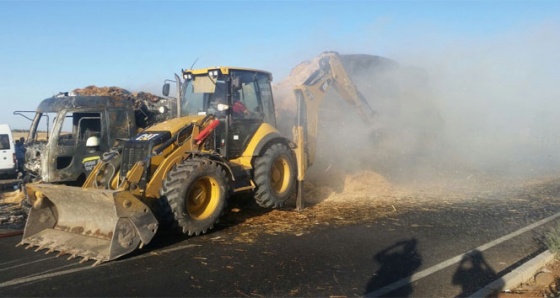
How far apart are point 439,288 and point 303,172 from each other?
479cm

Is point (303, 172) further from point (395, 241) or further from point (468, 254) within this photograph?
point (468, 254)

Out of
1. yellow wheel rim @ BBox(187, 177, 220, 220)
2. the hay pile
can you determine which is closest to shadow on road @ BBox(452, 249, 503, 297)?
yellow wheel rim @ BBox(187, 177, 220, 220)

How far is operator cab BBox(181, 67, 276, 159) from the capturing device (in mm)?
8352

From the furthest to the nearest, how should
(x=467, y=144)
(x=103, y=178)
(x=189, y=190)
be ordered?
1. (x=467, y=144)
2. (x=103, y=178)
3. (x=189, y=190)

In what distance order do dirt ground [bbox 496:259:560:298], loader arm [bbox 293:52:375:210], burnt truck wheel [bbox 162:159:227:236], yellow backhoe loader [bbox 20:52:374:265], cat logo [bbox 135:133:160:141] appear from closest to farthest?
dirt ground [bbox 496:259:560:298] → yellow backhoe loader [bbox 20:52:374:265] → burnt truck wheel [bbox 162:159:227:236] → cat logo [bbox 135:133:160:141] → loader arm [bbox 293:52:375:210]

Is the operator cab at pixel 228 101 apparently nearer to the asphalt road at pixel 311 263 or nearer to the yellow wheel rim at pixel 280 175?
the yellow wheel rim at pixel 280 175

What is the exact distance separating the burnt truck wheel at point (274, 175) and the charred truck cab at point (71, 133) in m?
3.55

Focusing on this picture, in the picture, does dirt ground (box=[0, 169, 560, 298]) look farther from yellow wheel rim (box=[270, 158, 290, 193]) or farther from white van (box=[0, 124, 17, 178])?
white van (box=[0, 124, 17, 178])

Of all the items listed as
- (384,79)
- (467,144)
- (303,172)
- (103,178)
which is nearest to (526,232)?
(303,172)

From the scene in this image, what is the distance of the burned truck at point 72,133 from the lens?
9.55 metres

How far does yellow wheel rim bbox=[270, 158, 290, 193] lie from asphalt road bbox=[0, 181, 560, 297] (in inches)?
50.8

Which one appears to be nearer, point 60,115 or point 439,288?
point 439,288

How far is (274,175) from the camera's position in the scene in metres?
9.15

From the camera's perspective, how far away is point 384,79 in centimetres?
1529
